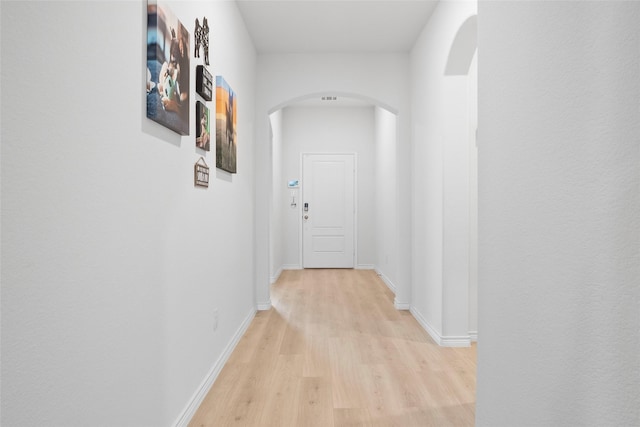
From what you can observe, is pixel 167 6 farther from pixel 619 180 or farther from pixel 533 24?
pixel 619 180

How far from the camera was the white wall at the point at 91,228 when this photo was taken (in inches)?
35.7

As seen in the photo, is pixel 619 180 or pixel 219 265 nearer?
pixel 619 180

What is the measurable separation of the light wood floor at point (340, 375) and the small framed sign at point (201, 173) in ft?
3.87

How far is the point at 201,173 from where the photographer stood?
2.26 metres

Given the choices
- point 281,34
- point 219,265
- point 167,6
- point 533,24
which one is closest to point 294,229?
point 281,34

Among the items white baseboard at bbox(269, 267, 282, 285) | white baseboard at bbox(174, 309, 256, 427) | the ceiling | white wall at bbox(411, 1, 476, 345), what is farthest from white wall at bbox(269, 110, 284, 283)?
white wall at bbox(411, 1, 476, 345)

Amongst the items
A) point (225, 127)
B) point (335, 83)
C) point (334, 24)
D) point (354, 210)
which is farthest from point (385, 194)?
point (225, 127)

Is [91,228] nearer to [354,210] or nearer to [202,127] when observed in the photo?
[202,127]

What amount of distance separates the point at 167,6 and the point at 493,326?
1.84 m

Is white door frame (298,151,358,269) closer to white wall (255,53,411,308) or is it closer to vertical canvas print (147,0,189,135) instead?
white wall (255,53,411,308)

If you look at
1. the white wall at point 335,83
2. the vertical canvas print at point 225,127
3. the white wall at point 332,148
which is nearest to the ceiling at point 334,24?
the white wall at point 335,83

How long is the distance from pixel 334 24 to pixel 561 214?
307 centimetres

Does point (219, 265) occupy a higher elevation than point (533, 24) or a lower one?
lower

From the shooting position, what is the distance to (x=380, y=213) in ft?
21.4
